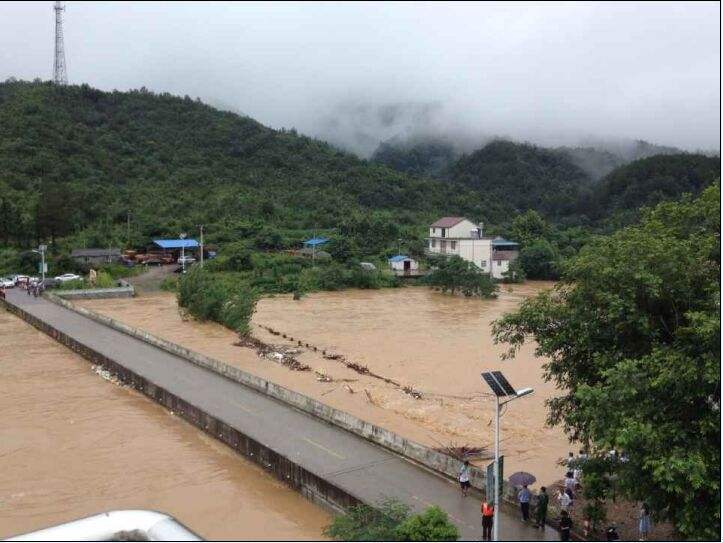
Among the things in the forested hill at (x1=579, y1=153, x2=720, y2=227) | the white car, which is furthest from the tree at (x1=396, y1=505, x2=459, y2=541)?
the forested hill at (x1=579, y1=153, x2=720, y2=227)

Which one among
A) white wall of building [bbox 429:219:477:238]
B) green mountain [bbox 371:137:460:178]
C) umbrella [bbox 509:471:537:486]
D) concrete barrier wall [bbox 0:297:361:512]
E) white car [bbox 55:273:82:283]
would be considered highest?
green mountain [bbox 371:137:460:178]

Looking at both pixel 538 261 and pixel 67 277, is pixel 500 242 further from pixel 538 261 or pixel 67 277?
pixel 67 277

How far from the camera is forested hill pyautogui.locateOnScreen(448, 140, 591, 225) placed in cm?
9879

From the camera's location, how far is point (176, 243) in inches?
1997

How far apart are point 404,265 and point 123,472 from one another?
37901 millimetres

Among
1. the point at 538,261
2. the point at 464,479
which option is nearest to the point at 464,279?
A: the point at 538,261

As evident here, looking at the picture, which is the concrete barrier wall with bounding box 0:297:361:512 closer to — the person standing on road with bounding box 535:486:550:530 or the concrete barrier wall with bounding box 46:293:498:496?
the concrete barrier wall with bounding box 46:293:498:496

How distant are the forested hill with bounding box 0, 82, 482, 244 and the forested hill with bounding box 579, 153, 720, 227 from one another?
18889 millimetres

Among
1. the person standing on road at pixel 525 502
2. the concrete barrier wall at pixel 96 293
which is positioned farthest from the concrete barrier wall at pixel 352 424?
the concrete barrier wall at pixel 96 293

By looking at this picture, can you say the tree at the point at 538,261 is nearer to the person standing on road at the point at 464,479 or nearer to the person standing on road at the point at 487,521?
the person standing on road at the point at 464,479

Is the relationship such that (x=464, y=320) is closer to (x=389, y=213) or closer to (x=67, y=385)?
(x=67, y=385)

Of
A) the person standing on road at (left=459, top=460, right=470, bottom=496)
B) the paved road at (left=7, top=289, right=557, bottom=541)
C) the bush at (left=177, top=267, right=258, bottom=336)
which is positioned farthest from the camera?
the bush at (left=177, top=267, right=258, bottom=336)

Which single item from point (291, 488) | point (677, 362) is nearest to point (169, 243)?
point (291, 488)

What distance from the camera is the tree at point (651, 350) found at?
7.21 m
